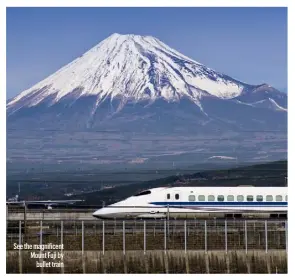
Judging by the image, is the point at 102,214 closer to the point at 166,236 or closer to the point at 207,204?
the point at 207,204

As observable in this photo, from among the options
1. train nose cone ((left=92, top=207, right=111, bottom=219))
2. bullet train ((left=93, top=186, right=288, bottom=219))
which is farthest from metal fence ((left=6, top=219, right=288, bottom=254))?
bullet train ((left=93, top=186, right=288, bottom=219))

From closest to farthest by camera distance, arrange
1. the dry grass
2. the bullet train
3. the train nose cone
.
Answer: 1. the dry grass
2. the train nose cone
3. the bullet train

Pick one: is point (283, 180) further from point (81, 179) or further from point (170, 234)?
point (81, 179)

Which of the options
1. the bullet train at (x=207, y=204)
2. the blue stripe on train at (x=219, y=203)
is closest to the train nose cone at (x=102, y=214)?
the bullet train at (x=207, y=204)

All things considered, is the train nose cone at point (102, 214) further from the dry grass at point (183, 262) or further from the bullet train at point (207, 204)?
the dry grass at point (183, 262)

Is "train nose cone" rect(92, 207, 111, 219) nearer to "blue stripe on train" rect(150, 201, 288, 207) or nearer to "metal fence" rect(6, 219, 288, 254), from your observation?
"blue stripe on train" rect(150, 201, 288, 207)

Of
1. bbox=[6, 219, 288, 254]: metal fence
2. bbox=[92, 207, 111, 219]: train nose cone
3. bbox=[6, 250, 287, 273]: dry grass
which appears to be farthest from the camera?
bbox=[92, 207, 111, 219]: train nose cone
